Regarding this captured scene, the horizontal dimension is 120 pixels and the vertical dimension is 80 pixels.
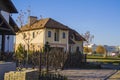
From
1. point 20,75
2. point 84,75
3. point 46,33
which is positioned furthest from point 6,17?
point 46,33

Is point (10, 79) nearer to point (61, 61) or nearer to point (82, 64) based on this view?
point (61, 61)

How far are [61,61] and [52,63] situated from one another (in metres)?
3.40

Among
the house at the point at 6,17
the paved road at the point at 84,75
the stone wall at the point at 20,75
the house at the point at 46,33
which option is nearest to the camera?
the stone wall at the point at 20,75

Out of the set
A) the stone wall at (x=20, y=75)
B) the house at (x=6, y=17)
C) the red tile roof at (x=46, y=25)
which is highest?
the red tile roof at (x=46, y=25)

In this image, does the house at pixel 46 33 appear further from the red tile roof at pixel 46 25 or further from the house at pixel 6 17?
the house at pixel 6 17

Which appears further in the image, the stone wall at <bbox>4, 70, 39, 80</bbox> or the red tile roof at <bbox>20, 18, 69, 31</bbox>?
the red tile roof at <bbox>20, 18, 69, 31</bbox>

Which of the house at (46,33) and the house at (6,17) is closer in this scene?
the house at (6,17)

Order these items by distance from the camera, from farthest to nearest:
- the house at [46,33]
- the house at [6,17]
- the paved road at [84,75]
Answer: the house at [46,33] < the house at [6,17] < the paved road at [84,75]

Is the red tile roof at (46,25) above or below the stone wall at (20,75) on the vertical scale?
above

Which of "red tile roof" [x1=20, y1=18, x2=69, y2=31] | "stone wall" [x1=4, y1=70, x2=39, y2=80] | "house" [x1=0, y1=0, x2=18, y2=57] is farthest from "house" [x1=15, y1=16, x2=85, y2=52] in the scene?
"stone wall" [x1=4, y1=70, x2=39, y2=80]

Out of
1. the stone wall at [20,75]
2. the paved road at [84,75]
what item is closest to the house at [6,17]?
the paved road at [84,75]

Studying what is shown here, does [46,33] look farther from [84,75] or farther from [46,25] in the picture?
[84,75]

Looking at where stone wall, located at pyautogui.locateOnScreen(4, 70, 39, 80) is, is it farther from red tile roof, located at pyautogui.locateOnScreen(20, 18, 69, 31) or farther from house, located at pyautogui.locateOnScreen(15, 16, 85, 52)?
red tile roof, located at pyautogui.locateOnScreen(20, 18, 69, 31)

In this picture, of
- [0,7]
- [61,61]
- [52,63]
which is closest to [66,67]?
[61,61]
